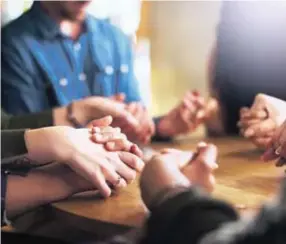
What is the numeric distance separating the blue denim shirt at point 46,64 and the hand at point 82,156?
0.95 ft

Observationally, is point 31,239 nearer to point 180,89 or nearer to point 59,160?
point 59,160

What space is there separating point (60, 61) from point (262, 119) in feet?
0.99

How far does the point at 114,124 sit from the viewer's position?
0.65 m

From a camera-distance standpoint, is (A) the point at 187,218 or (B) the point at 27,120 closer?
(A) the point at 187,218

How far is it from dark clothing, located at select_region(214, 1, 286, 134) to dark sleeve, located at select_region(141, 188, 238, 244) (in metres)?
0.32

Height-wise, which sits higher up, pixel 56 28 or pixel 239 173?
pixel 56 28

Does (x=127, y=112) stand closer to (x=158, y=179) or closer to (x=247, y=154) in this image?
(x=247, y=154)

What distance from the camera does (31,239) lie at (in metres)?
0.59

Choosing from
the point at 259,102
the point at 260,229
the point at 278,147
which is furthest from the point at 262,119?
the point at 260,229

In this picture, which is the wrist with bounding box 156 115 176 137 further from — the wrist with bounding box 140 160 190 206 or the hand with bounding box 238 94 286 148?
the wrist with bounding box 140 160 190 206

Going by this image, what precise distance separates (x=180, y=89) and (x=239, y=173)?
0.33 meters

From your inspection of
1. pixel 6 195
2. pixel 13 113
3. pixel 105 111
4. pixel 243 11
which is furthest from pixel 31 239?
pixel 243 11

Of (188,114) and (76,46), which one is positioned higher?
(76,46)

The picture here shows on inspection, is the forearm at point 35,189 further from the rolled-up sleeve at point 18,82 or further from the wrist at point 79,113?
the rolled-up sleeve at point 18,82
